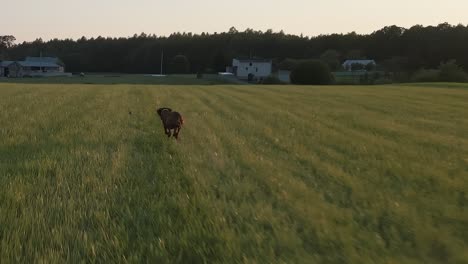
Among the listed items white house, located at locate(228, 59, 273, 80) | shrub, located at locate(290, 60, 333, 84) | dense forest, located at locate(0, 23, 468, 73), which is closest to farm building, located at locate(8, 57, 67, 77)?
dense forest, located at locate(0, 23, 468, 73)

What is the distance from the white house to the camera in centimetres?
12212

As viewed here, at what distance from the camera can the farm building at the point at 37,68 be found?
12441 cm

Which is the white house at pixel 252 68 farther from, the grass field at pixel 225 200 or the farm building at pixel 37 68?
the grass field at pixel 225 200

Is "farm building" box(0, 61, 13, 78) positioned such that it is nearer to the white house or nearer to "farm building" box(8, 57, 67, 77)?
"farm building" box(8, 57, 67, 77)

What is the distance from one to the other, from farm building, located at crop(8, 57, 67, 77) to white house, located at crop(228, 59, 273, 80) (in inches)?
1907

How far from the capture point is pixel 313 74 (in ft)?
289

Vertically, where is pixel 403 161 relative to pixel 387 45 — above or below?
below

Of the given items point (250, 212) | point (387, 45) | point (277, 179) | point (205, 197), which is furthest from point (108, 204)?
point (387, 45)

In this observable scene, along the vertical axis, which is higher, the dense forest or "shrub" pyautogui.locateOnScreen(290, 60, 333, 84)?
the dense forest

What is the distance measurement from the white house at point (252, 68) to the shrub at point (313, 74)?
3009 cm

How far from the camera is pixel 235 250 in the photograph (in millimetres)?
3662

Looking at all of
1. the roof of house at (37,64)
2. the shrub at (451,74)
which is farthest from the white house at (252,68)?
the roof of house at (37,64)

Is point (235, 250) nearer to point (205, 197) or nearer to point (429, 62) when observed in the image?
point (205, 197)

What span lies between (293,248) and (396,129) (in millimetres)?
10366
